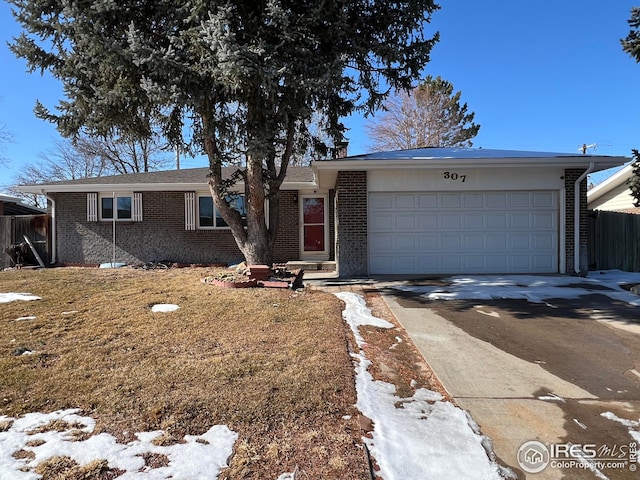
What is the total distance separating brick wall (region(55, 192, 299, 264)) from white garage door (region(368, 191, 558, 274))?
399 cm

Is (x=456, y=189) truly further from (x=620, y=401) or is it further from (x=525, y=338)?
(x=620, y=401)

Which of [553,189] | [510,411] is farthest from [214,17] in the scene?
[553,189]

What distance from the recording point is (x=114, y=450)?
245 cm

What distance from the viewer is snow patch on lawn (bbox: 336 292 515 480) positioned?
7.61 feet

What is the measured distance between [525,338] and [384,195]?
18.5 feet

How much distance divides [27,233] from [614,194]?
23.0 m

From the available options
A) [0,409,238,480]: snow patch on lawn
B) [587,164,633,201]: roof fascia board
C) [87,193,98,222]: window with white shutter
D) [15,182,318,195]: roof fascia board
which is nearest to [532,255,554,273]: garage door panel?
[15,182,318,195]: roof fascia board

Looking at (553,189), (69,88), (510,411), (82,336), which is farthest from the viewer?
(553,189)

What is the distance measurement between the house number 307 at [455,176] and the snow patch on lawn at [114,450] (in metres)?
8.63

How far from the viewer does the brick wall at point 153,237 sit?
13.0 metres

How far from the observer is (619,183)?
16.1 metres

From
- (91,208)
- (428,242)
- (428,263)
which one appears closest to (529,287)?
(428,263)

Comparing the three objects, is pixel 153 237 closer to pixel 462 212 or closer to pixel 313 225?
pixel 313 225

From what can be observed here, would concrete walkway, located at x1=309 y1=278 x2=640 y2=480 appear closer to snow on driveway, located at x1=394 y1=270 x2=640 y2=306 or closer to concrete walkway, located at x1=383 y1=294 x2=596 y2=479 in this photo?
concrete walkway, located at x1=383 y1=294 x2=596 y2=479
